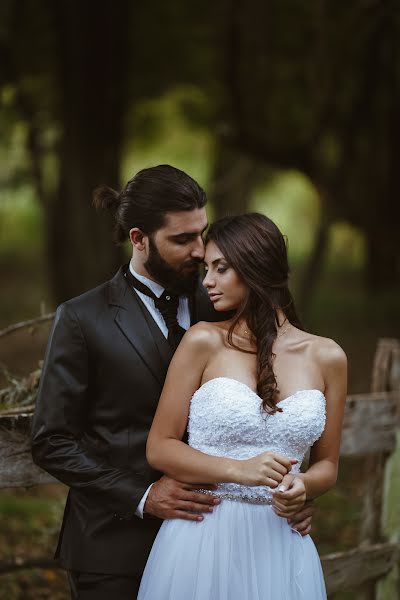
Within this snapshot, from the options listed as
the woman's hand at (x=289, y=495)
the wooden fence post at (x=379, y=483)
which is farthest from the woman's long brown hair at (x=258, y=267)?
the wooden fence post at (x=379, y=483)

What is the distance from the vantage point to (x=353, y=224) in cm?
1046

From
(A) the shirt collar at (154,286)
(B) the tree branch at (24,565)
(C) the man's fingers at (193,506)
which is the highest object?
(A) the shirt collar at (154,286)

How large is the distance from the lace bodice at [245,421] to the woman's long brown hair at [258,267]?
115mm

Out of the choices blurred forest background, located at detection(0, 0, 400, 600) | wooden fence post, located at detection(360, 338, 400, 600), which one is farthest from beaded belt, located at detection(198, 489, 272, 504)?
blurred forest background, located at detection(0, 0, 400, 600)

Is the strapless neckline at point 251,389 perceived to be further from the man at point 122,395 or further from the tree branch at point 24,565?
the tree branch at point 24,565

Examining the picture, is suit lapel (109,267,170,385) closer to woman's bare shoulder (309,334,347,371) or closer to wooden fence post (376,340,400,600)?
woman's bare shoulder (309,334,347,371)

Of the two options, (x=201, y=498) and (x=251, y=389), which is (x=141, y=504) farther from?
(x=251, y=389)

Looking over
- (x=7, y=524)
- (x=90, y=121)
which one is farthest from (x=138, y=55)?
(x=7, y=524)

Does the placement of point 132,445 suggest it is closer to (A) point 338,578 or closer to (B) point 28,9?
(A) point 338,578

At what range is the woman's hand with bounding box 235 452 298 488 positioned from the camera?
10.4 feet

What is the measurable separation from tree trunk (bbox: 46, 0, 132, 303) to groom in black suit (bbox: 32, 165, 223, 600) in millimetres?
7590

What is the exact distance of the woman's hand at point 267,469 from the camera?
10.4 ft

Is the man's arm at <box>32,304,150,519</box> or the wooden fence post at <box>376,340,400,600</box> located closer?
the man's arm at <box>32,304,150,519</box>

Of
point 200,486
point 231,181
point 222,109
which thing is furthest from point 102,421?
point 231,181
